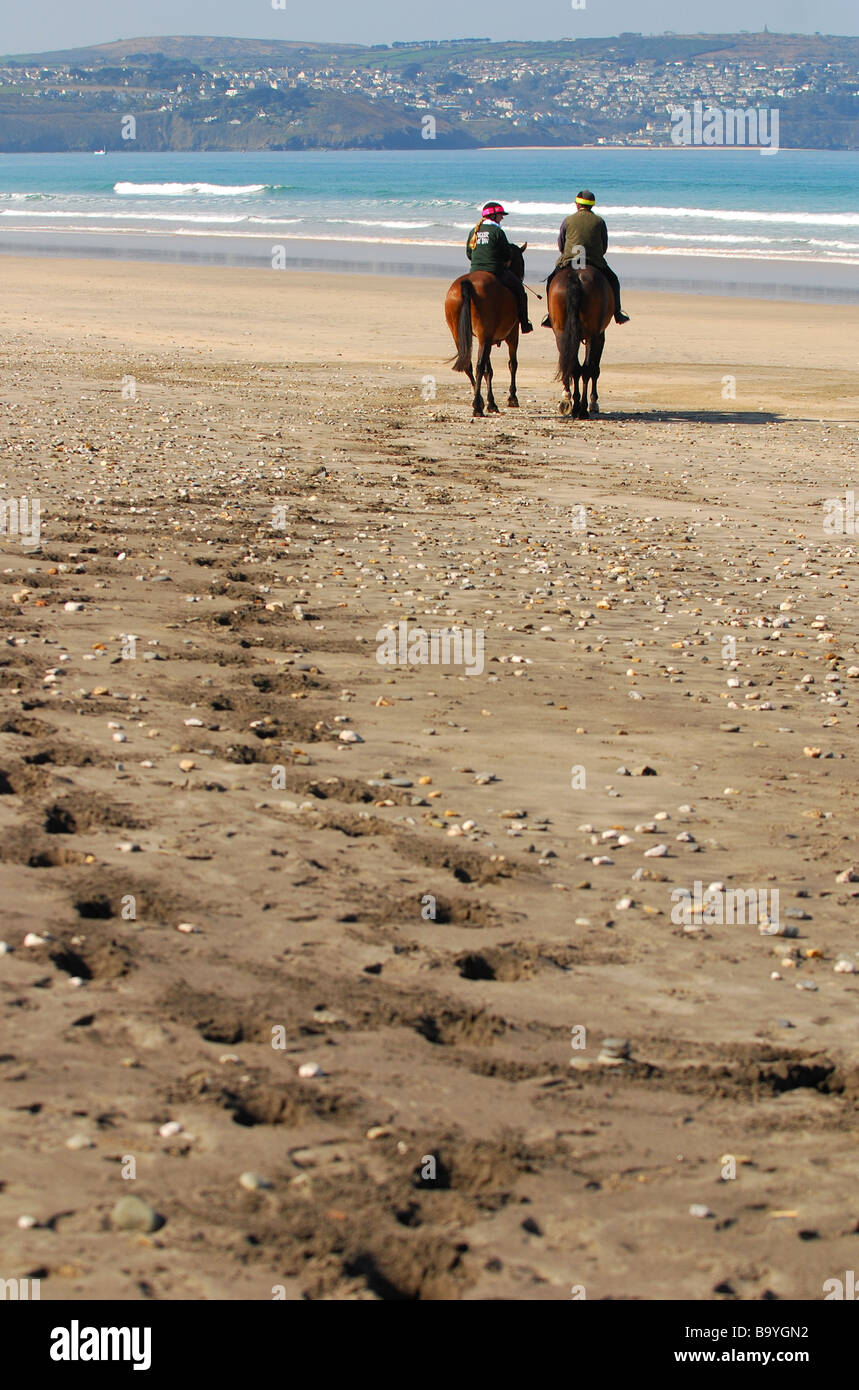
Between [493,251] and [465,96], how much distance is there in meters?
185

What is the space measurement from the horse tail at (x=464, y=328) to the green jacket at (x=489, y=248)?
1.20 ft

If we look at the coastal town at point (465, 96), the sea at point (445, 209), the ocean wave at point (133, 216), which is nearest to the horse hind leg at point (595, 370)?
the sea at point (445, 209)

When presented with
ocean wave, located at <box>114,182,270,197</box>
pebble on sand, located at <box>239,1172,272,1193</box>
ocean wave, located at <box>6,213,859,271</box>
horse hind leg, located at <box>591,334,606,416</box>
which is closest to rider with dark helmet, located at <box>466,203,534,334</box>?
horse hind leg, located at <box>591,334,606,416</box>

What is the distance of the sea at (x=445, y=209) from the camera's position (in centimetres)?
4309

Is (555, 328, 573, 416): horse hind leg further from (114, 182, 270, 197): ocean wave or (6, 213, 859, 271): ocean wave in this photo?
(114, 182, 270, 197): ocean wave

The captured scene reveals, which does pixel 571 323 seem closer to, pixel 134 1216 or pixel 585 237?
pixel 585 237

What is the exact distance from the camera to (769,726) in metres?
6.32

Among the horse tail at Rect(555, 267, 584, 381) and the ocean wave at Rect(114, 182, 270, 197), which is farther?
the ocean wave at Rect(114, 182, 270, 197)

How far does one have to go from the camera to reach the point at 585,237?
1576 cm

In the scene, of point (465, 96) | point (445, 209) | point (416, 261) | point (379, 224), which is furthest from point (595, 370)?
point (465, 96)

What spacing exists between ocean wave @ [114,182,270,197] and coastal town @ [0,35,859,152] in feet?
261

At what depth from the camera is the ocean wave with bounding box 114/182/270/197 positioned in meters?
76.8
